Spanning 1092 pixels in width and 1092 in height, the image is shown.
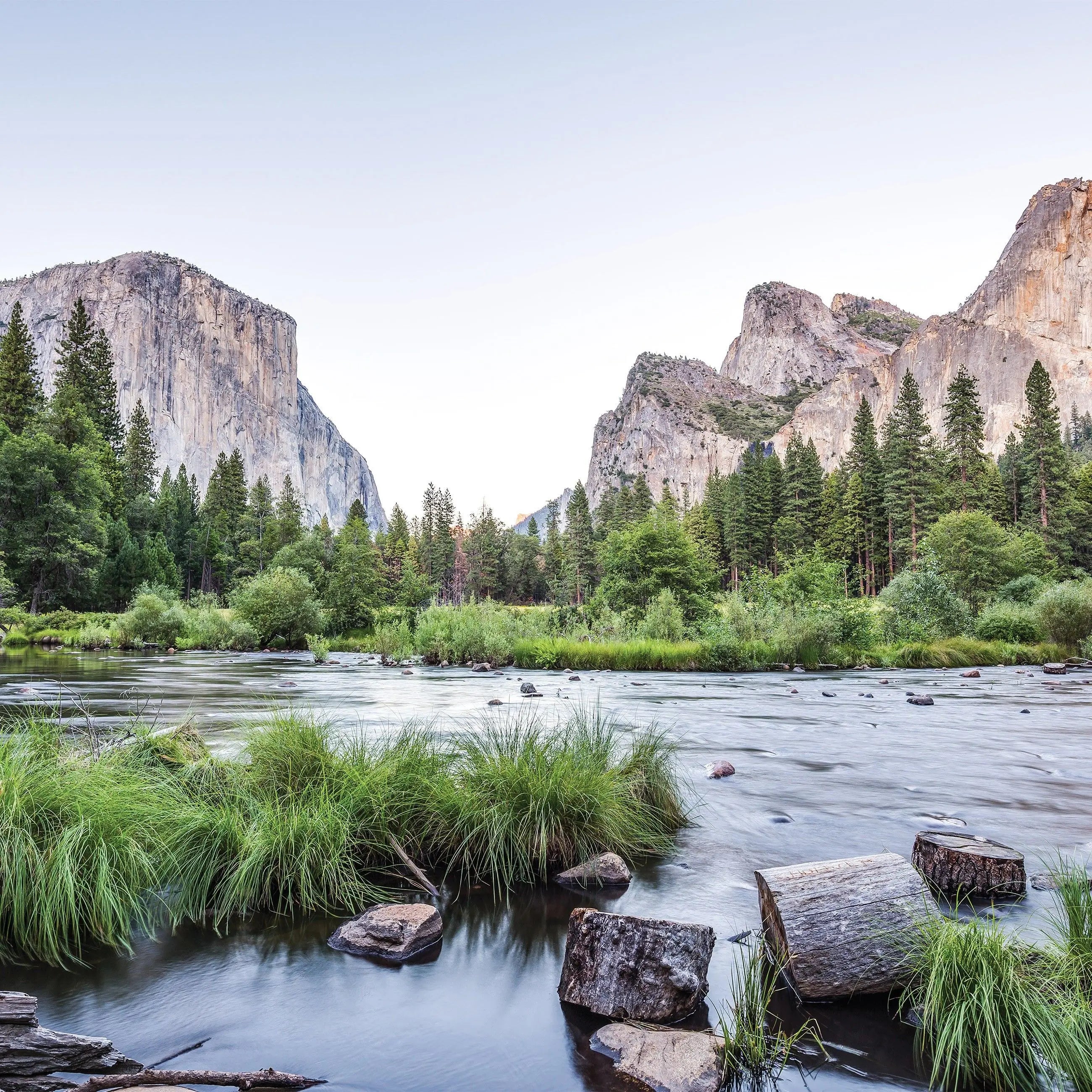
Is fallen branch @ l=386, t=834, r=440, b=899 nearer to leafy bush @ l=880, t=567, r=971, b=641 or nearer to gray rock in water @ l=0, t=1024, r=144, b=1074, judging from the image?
gray rock in water @ l=0, t=1024, r=144, b=1074

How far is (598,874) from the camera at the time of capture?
5.18 m

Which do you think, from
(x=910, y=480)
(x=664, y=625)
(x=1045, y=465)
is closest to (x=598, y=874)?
(x=664, y=625)

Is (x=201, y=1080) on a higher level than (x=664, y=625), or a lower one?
lower

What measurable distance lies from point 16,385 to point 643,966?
3069 inches

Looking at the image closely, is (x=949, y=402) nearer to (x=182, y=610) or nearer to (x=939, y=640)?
(x=939, y=640)

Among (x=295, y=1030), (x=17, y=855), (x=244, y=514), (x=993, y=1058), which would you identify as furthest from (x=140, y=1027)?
(x=244, y=514)

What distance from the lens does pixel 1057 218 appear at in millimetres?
145875

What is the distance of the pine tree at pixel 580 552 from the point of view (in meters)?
104

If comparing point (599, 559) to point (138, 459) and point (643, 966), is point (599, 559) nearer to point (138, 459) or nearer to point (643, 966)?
point (643, 966)

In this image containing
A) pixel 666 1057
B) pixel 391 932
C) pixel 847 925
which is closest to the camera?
pixel 666 1057

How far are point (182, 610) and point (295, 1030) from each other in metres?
43.4

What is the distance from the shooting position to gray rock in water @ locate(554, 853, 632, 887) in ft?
16.9

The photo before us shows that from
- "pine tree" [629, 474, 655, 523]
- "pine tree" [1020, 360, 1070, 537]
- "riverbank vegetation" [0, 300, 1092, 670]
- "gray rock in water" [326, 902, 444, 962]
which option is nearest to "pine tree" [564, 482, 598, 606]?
"riverbank vegetation" [0, 300, 1092, 670]

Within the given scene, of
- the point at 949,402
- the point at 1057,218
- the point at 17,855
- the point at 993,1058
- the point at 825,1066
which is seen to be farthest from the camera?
the point at 1057,218
